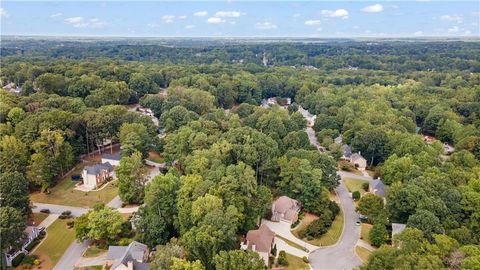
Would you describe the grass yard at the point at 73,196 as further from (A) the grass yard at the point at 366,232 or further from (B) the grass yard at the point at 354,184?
(B) the grass yard at the point at 354,184

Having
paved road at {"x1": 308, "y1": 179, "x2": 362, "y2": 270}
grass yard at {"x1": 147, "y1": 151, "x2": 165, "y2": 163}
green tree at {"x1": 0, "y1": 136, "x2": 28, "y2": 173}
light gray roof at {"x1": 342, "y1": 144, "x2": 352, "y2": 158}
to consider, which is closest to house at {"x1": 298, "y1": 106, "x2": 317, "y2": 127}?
light gray roof at {"x1": 342, "y1": 144, "x2": 352, "y2": 158}

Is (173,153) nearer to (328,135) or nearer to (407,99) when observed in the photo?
(328,135)

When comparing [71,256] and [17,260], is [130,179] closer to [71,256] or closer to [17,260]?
[71,256]

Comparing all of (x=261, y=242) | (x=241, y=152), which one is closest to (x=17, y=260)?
(x=261, y=242)

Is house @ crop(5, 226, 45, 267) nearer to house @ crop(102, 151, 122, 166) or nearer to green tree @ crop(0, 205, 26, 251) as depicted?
green tree @ crop(0, 205, 26, 251)

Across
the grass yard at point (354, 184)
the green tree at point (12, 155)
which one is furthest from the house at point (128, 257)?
the grass yard at point (354, 184)

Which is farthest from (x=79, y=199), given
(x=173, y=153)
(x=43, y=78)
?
(x=43, y=78)
